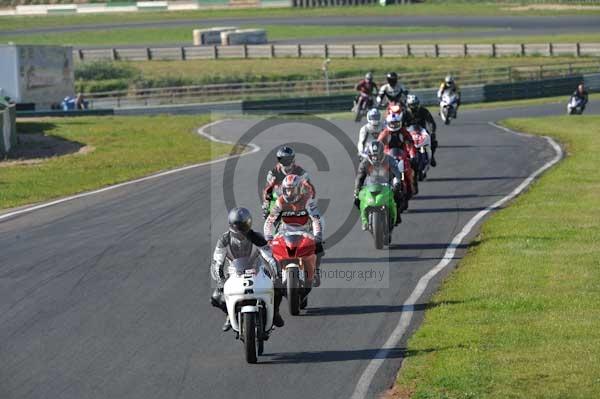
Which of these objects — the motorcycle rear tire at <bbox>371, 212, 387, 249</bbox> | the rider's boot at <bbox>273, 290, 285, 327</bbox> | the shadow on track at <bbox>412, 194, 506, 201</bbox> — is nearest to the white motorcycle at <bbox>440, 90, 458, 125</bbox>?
the shadow on track at <bbox>412, 194, 506, 201</bbox>

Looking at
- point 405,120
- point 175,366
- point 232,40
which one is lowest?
point 175,366

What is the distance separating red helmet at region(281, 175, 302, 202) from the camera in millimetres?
14641

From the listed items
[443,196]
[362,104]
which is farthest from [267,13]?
[443,196]

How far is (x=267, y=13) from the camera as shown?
97812 mm

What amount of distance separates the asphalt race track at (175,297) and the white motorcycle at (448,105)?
12.2 metres

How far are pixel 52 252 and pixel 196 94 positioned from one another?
138 ft

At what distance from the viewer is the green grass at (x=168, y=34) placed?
81375 mm

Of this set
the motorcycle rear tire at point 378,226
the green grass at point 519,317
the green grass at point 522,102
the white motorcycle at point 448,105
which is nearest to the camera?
the green grass at point 519,317

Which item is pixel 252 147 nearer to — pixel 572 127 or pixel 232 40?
pixel 572 127

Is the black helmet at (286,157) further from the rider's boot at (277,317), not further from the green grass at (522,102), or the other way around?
the green grass at (522,102)

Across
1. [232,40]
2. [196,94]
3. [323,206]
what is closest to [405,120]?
[323,206]

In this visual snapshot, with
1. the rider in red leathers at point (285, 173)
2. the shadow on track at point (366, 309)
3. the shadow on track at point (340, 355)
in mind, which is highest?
the rider in red leathers at point (285, 173)

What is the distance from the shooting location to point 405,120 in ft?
84.1

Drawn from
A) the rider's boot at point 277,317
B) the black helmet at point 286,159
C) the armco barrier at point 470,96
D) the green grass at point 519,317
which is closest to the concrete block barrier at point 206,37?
the armco barrier at point 470,96
